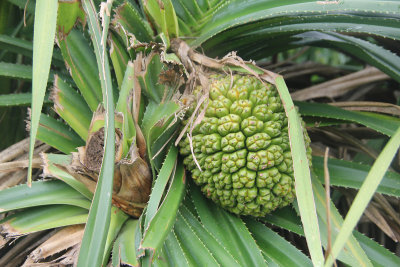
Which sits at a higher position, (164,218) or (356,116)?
(356,116)

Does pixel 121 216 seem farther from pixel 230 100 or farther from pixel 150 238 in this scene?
pixel 230 100

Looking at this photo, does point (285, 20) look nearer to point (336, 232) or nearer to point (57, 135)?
point (336, 232)

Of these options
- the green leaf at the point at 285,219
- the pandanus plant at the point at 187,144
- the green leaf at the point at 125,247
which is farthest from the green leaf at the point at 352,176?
the green leaf at the point at 125,247

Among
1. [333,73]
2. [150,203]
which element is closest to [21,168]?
[150,203]

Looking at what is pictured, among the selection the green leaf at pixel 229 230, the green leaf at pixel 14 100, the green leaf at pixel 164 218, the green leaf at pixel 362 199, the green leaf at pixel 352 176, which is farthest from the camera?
the green leaf at pixel 14 100

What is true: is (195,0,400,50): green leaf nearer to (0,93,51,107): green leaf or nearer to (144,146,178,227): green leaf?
(144,146,178,227): green leaf

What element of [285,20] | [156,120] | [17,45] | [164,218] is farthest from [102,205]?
[17,45]

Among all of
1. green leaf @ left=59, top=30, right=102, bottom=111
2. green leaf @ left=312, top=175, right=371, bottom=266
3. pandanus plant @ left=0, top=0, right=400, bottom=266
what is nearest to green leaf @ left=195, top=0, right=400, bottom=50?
pandanus plant @ left=0, top=0, right=400, bottom=266

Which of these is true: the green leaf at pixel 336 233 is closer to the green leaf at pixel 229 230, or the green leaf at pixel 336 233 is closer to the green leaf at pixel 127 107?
→ the green leaf at pixel 229 230
